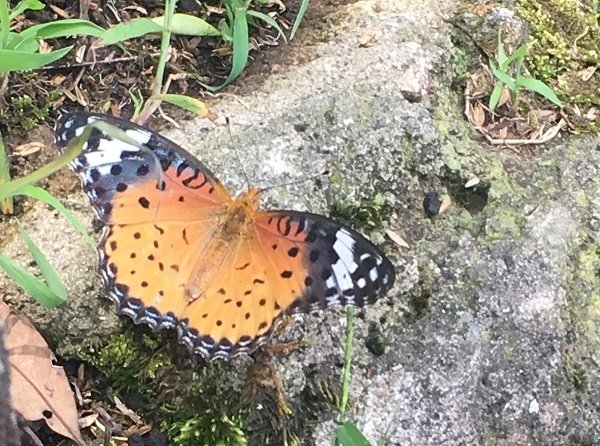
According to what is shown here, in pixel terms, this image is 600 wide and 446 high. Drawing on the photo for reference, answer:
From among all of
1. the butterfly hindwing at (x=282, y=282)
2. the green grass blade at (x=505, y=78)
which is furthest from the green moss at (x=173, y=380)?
the green grass blade at (x=505, y=78)

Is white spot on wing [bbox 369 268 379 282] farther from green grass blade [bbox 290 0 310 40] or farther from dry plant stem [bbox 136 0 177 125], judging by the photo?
green grass blade [bbox 290 0 310 40]

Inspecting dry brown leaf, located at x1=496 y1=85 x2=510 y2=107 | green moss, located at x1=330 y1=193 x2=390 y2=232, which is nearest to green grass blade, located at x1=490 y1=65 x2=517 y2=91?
dry brown leaf, located at x1=496 y1=85 x2=510 y2=107

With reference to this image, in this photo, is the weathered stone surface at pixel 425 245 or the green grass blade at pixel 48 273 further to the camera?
the weathered stone surface at pixel 425 245

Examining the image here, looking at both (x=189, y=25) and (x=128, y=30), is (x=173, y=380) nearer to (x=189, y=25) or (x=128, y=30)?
(x=128, y=30)

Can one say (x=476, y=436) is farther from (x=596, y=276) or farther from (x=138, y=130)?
(x=138, y=130)

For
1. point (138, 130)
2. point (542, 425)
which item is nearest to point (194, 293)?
point (138, 130)

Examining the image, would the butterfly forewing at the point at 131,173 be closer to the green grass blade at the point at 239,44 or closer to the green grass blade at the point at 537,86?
the green grass blade at the point at 239,44
